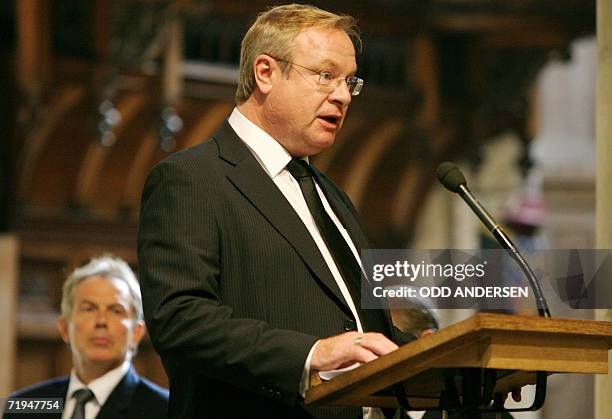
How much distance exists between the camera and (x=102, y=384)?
5.10 m

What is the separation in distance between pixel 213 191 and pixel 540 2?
6.06 m

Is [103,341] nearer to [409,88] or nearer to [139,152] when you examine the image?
[139,152]

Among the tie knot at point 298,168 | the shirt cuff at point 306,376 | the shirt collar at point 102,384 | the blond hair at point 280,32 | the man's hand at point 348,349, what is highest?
the blond hair at point 280,32

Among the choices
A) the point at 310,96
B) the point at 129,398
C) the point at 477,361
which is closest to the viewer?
the point at 477,361

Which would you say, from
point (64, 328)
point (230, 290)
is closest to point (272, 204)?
point (230, 290)

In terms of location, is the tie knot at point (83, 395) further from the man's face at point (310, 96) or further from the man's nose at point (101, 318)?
the man's face at point (310, 96)

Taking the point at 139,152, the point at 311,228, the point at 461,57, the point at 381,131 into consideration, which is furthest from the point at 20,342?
the point at 311,228

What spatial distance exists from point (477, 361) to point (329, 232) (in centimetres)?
79

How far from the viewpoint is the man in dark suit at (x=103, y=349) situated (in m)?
4.97

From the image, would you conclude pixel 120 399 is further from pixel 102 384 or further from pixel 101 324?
pixel 101 324

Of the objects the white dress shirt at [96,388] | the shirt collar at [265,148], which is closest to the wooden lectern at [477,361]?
the shirt collar at [265,148]

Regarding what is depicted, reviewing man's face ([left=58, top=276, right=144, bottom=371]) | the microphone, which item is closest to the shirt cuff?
the microphone

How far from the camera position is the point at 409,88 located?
9.00m

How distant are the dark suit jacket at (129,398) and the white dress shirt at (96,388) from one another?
0.07ft
